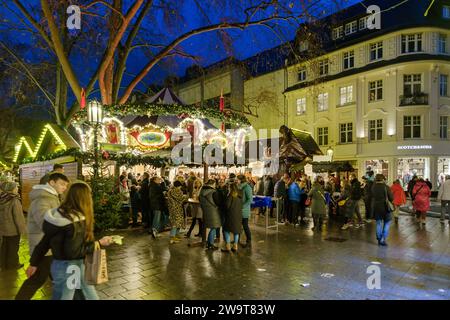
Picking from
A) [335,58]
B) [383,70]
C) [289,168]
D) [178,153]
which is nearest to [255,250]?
[178,153]

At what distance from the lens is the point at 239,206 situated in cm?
727

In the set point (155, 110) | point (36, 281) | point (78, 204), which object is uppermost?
point (155, 110)

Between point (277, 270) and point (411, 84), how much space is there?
2332 cm

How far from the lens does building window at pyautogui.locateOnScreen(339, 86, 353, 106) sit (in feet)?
88.0

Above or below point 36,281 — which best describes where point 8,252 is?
below

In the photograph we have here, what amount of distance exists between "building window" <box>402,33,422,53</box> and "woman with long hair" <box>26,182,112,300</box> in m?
26.6

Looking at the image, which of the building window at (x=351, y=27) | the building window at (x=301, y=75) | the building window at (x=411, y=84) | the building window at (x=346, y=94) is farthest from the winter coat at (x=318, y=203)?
the building window at (x=351, y=27)

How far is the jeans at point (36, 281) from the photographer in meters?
3.66

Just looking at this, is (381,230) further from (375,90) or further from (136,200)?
(375,90)

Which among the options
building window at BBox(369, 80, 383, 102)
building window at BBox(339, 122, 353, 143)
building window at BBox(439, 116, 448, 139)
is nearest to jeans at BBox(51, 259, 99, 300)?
building window at BBox(369, 80, 383, 102)

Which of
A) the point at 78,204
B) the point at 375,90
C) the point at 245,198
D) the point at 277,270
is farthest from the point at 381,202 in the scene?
the point at 375,90

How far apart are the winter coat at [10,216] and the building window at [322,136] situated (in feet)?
85.9

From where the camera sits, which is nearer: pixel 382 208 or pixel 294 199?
pixel 382 208

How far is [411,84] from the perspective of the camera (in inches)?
938
